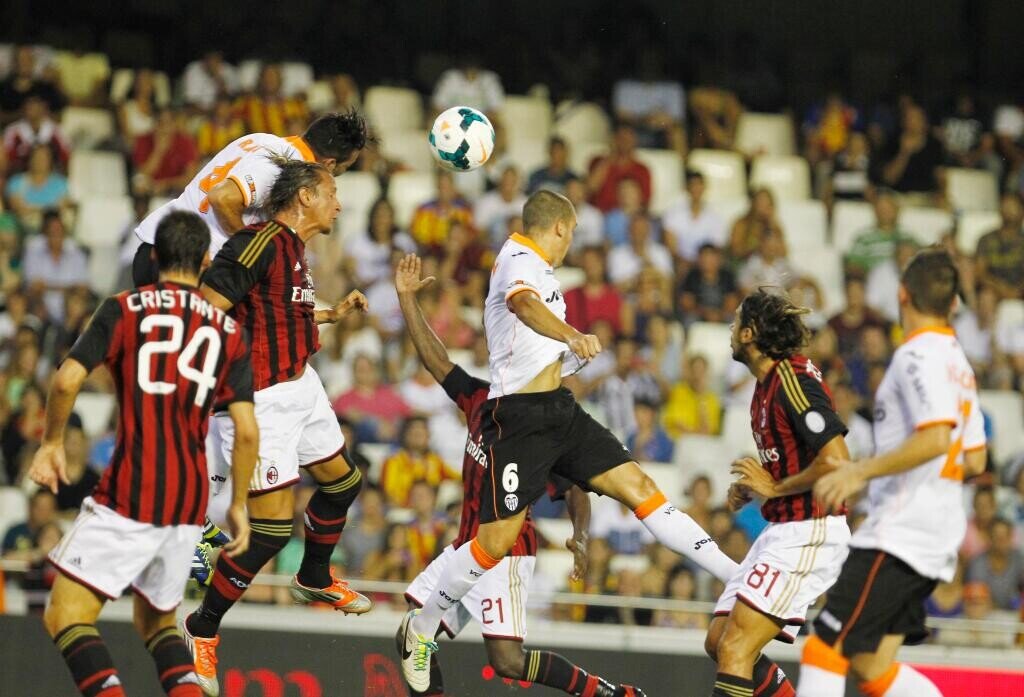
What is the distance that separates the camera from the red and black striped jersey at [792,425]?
7.10 metres

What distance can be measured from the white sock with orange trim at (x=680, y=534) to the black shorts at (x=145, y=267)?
267 centimetres

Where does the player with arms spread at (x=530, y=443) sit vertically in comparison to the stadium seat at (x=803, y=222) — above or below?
below

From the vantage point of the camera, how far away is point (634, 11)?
16.4 metres

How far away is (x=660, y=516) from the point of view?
8.11 metres

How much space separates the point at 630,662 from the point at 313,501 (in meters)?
2.34

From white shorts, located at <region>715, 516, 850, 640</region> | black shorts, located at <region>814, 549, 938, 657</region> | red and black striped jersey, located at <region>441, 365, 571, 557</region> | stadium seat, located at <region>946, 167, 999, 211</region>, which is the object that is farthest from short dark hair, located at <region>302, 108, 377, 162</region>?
stadium seat, located at <region>946, 167, 999, 211</region>

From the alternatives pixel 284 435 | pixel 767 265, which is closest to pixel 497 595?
pixel 284 435

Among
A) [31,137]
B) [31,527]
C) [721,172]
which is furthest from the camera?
[721,172]

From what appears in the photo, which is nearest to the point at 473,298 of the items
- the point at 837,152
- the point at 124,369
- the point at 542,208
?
the point at 837,152

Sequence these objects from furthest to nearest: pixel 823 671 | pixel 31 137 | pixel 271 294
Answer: pixel 31 137 < pixel 271 294 < pixel 823 671

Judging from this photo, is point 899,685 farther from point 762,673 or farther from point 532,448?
point 532,448

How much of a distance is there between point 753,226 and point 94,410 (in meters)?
6.06

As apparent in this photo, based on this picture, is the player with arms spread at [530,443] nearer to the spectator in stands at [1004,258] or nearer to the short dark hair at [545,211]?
the short dark hair at [545,211]

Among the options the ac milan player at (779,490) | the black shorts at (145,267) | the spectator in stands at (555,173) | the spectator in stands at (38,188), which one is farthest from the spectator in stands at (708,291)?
the black shorts at (145,267)
